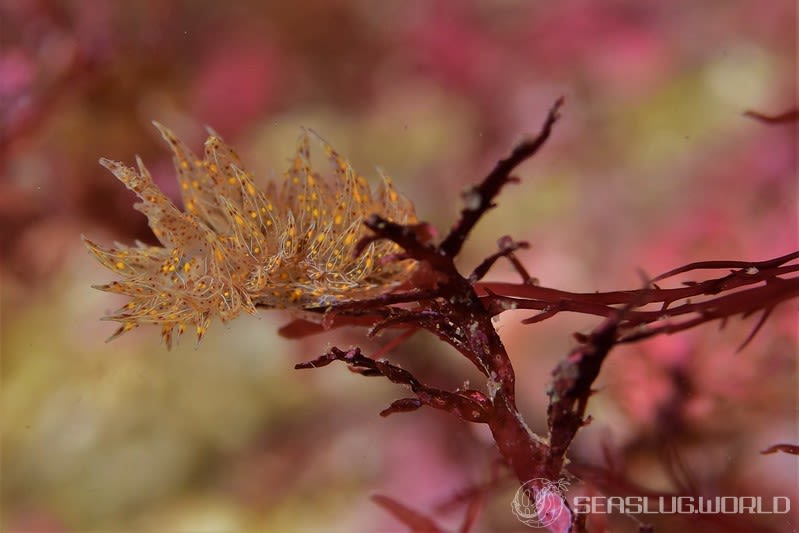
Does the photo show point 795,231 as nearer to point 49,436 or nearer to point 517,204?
point 517,204

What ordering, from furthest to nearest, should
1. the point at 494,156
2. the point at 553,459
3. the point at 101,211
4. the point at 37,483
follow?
the point at 494,156
the point at 101,211
the point at 37,483
the point at 553,459

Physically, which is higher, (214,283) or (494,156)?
(494,156)

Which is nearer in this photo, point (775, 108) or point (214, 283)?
point (214, 283)

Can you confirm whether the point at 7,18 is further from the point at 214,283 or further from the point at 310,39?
the point at 214,283

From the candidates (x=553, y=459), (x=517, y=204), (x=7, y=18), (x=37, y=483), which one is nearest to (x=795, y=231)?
(x=517, y=204)

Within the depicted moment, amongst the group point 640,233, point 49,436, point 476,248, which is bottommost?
point 49,436

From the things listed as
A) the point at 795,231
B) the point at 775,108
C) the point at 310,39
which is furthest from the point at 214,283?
the point at 775,108

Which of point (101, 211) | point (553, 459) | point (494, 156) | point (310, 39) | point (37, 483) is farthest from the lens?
point (310, 39)
